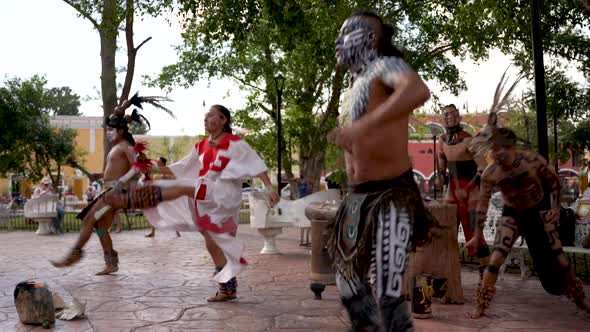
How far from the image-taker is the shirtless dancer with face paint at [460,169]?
6617mm

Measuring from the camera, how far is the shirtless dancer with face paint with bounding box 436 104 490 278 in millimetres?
6617

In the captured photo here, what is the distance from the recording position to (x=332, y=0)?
10375mm

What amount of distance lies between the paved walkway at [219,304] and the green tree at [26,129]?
20.0 metres

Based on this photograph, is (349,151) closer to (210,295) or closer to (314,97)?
(210,295)

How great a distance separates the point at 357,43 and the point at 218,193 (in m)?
3.20

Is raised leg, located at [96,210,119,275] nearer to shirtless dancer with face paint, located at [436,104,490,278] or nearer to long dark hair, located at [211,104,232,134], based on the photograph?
long dark hair, located at [211,104,232,134]

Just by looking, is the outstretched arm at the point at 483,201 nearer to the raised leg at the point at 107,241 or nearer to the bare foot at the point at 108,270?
the raised leg at the point at 107,241

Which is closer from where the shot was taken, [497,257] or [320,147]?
[497,257]

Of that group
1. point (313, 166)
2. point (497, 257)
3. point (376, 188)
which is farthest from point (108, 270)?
point (313, 166)

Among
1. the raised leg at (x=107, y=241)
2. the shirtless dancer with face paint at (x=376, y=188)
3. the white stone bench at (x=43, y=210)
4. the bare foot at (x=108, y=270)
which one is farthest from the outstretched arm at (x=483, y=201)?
the white stone bench at (x=43, y=210)

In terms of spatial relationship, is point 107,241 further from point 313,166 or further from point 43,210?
point 313,166

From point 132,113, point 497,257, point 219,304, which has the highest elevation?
point 132,113

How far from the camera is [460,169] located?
666 cm

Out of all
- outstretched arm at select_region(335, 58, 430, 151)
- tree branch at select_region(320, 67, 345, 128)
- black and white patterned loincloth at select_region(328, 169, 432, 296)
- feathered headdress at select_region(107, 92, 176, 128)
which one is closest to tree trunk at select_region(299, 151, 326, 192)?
tree branch at select_region(320, 67, 345, 128)
